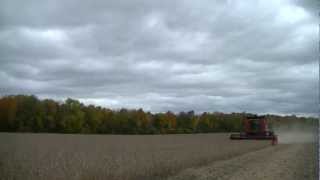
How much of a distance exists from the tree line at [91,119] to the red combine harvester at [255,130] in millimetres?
19313

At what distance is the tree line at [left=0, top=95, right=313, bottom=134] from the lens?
71062 millimetres

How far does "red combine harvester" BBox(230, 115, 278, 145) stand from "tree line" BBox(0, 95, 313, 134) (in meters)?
19.3

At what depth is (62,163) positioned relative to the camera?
17.0 meters

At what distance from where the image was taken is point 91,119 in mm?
86625

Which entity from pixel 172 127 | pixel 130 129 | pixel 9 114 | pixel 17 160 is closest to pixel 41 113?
pixel 9 114

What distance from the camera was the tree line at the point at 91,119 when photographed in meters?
71.1

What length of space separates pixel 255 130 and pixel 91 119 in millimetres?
44564

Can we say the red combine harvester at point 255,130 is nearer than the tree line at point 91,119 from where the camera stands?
Yes

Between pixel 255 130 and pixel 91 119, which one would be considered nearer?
pixel 255 130

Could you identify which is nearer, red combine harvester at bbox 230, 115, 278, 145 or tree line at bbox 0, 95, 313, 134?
red combine harvester at bbox 230, 115, 278, 145

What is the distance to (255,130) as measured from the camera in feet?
157

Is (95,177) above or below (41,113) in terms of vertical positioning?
below

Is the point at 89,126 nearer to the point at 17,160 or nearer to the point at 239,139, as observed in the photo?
the point at 239,139

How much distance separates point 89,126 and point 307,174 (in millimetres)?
70813
